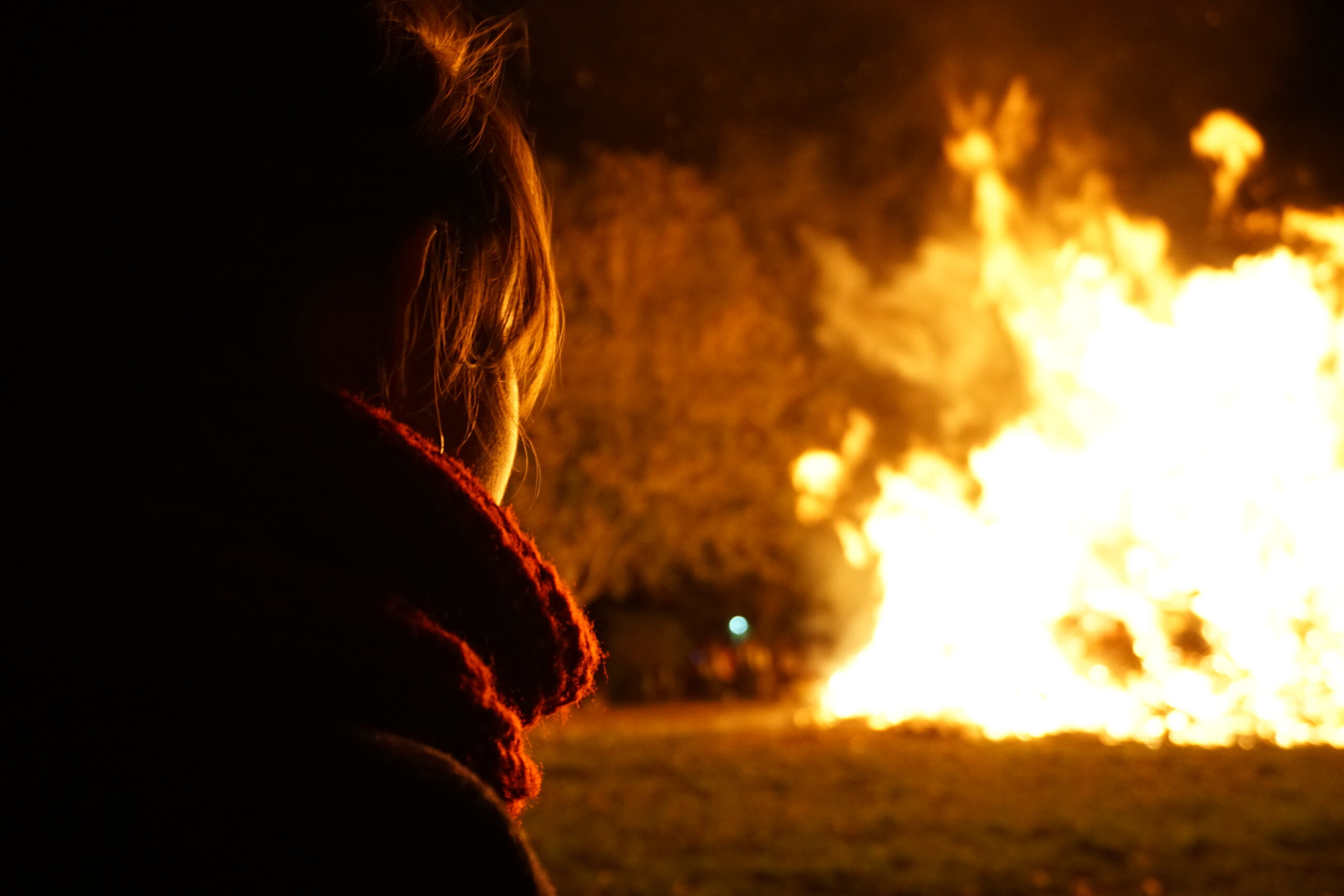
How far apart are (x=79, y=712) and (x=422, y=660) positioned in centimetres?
25

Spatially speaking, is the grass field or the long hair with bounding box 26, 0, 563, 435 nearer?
the long hair with bounding box 26, 0, 563, 435

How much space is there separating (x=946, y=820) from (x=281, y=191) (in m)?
7.82

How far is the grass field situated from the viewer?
6.50 metres

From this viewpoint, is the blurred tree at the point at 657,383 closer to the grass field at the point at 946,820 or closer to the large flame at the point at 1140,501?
the large flame at the point at 1140,501

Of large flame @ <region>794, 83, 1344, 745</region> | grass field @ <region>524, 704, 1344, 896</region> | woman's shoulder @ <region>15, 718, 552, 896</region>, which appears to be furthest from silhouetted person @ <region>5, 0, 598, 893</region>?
large flame @ <region>794, 83, 1344, 745</region>

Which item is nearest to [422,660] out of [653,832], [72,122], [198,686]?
[198,686]

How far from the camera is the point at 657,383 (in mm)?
17297

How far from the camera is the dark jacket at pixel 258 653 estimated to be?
75cm

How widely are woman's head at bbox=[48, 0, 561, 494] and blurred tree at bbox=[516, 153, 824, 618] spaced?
1431 cm

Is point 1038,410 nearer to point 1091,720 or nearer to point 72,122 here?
point 1091,720

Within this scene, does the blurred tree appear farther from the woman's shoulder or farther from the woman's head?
the woman's shoulder

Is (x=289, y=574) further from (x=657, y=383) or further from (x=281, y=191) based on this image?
(x=657, y=383)

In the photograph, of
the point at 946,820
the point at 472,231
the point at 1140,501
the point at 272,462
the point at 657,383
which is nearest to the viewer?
the point at 272,462

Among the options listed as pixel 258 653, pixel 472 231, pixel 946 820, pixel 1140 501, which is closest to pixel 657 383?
pixel 1140 501
